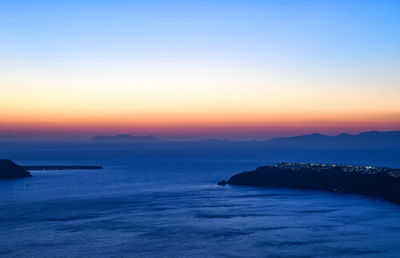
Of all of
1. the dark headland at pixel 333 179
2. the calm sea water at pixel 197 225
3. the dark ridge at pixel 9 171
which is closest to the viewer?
the calm sea water at pixel 197 225

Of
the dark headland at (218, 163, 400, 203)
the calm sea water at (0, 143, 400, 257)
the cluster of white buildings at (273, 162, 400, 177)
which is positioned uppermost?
the cluster of white buildings at (273, 162, 400, 177)

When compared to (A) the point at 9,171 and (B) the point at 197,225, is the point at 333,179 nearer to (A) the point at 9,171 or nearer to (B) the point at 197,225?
(B) the point at 197,225

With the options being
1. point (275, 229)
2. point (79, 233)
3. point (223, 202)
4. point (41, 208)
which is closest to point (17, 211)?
point (41, 208)

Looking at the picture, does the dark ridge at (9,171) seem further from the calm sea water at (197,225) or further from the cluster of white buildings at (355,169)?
the cluster of white buildings at (355,169)

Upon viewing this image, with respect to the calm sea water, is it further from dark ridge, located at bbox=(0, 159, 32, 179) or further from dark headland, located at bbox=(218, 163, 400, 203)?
dark ridge, located at bbox=(0, 159, 32, 179)

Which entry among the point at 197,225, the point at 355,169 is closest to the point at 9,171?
the point at 197,225

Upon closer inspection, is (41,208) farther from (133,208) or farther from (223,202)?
(223,202)

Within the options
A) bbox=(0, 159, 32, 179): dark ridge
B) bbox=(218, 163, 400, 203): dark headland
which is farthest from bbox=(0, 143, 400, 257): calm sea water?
bbox=(0, 159, 32, 179): dark ridge

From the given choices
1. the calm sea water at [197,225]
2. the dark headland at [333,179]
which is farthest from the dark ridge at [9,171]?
the dark headland at [333,179]
